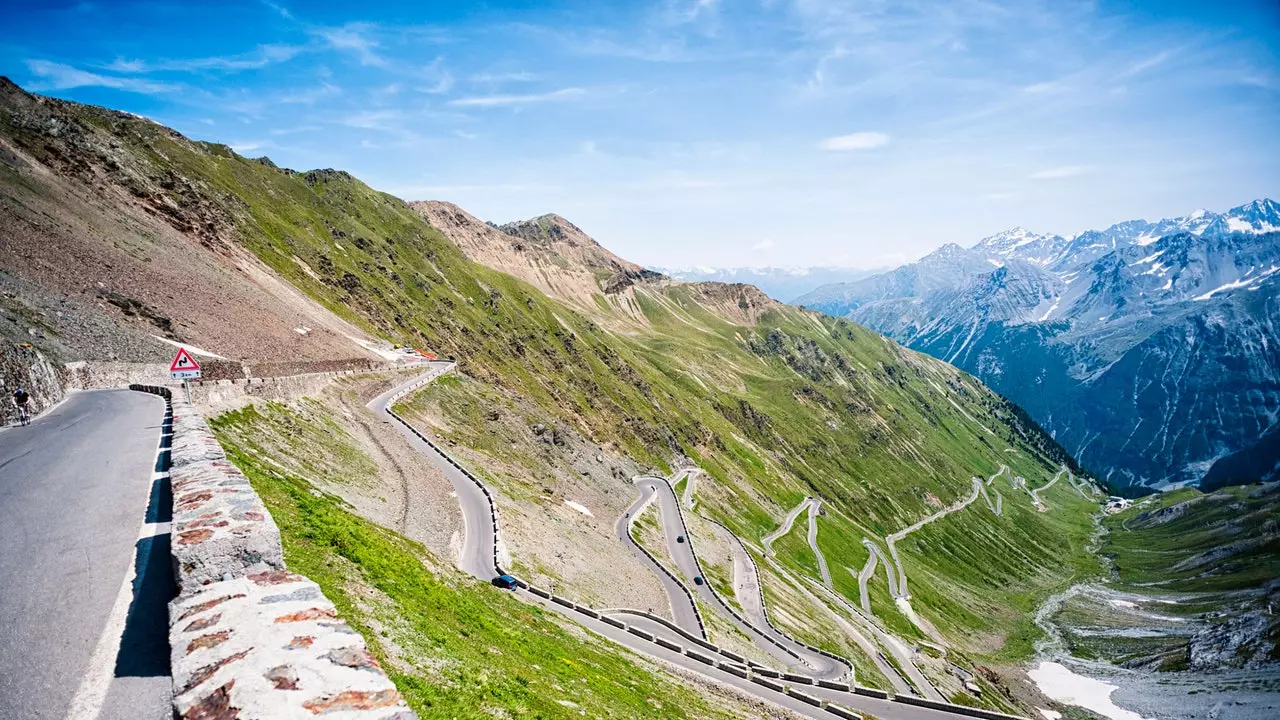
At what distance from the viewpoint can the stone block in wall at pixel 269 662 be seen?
28.2 ft

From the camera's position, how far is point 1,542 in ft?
46.2

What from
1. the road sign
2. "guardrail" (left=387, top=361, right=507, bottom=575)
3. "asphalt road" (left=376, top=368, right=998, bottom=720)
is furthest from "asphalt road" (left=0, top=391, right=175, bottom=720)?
"guardrail" (left=387, top=361, right=507, bottom=575)

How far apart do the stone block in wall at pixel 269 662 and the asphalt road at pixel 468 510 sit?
27762 millimetres

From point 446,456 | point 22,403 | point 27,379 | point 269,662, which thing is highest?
point 27,379

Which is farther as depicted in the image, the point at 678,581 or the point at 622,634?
the point at 678,581

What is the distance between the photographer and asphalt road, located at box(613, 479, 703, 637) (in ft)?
194

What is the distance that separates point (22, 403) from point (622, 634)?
37.3 meters

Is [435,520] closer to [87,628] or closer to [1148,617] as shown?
[87,628]

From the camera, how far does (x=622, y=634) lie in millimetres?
43875

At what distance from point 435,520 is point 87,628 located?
3395 cm

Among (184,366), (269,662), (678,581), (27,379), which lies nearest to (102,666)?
(269,662)

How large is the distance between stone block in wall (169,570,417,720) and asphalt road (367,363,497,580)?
27.8m

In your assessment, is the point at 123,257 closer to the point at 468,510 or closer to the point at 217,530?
the point at 468,510

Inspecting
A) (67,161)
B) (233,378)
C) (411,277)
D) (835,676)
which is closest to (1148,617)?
(835,676)
